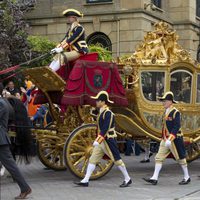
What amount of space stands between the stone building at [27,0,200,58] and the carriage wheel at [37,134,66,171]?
1266 cm

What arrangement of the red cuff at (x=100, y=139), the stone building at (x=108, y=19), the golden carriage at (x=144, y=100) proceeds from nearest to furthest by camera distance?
the red cuff at (x=100, y=139), the golden carriage at (x=144, y=100), the stone building at (x=108, y=19)

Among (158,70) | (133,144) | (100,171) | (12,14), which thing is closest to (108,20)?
(12,14)

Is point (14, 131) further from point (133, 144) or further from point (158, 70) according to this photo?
point (133, 144)

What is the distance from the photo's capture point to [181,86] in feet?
37.7

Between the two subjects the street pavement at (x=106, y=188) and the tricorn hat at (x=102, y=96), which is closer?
the street pavement at (x=106, y=188)

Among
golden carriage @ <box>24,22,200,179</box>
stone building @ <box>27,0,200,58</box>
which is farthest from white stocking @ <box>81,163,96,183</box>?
stone building @ <box>27,0,200,58</box>

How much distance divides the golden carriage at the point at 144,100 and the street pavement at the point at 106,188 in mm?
412

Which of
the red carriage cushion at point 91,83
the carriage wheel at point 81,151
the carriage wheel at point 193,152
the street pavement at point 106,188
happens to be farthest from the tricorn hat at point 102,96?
the carriage wheel at point 193,152

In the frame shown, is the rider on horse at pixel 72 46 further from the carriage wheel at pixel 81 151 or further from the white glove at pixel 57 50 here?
the carriage wheel at pixel 81 151

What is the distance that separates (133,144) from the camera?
607 inches

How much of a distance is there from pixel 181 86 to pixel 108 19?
13.0 metres

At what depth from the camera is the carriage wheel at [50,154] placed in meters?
11.1

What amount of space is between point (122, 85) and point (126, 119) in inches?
30.2

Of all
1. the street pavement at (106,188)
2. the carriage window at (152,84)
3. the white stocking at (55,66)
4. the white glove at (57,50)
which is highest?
the white glove at (57,50)
